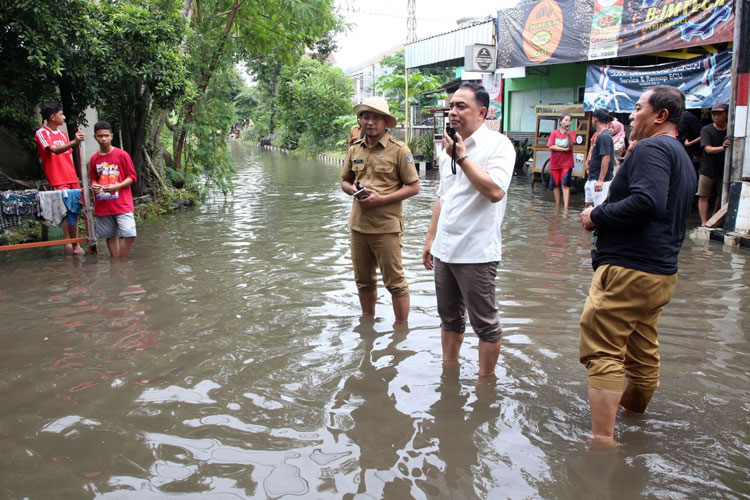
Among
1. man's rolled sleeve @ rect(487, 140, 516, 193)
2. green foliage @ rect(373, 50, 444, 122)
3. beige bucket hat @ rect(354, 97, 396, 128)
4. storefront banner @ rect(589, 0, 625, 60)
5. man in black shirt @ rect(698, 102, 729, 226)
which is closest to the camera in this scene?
man's rolled sleeve @ rect(487, 140, 516, 193)

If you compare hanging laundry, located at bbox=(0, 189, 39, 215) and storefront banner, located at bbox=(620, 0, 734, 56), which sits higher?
storefront banner, located at bbox=(620, 0, 734, 56)

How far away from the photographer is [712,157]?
9.09 meters

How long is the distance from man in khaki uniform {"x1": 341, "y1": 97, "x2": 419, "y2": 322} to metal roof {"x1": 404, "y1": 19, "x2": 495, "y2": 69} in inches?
542

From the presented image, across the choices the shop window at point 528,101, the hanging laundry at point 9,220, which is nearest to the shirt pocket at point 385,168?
the hanging laundry at point 9,220

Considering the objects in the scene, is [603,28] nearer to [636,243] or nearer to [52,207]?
[52,207]

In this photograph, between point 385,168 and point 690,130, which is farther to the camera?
point 690,130

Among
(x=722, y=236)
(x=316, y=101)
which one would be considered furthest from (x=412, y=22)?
(x=722, y=236)

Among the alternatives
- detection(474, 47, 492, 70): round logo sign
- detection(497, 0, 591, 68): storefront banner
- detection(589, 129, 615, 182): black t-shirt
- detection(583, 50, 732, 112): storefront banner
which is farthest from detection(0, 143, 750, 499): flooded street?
detection(474, 47, 492, 70): round logo sign

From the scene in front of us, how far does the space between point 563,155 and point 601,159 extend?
268 cm

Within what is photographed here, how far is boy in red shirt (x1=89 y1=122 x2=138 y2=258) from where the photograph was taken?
7.23 metres

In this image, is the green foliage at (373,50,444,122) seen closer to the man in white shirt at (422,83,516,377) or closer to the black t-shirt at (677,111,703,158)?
the black t-shirt at (677,111,703,158)

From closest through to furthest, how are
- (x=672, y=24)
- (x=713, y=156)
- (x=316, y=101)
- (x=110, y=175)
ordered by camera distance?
(x=110, y=175) < (x=713, y=156) < (x=672, y=24) < (x=316, y=101)

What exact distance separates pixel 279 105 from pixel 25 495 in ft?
131

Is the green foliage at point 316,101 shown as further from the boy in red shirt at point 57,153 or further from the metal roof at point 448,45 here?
the boy in red shirt at point 57,153
